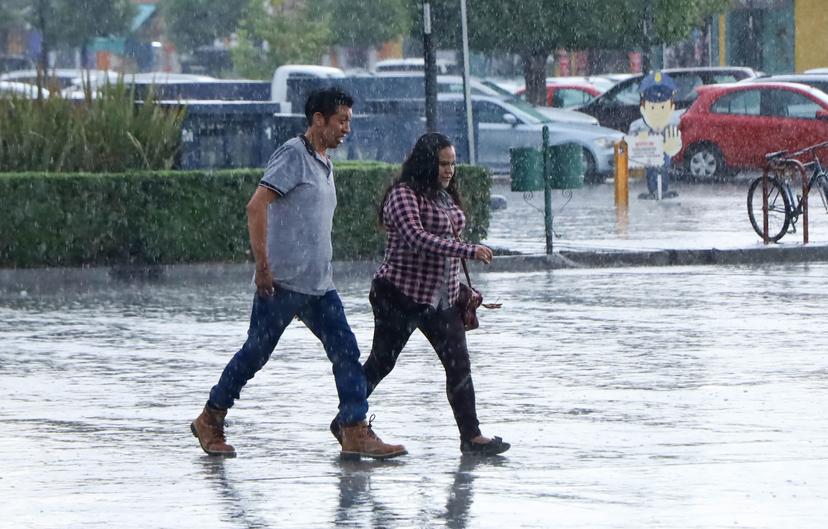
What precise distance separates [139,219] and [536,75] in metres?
21.9

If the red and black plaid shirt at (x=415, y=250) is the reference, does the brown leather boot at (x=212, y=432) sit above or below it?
below

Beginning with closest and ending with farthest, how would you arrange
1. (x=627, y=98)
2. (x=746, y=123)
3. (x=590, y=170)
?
(x=746, y=123) < (x=590, y=170) < (x=627, y=98)

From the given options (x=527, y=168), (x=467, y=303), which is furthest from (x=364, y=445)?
(x=527, y=168)

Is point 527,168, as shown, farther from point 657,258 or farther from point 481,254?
point 481,254

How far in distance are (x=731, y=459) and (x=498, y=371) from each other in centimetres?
303

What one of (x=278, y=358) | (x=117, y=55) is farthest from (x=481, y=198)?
(x=117, y=55)

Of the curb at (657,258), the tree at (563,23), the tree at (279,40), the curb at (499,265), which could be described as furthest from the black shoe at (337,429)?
the tree at (279,40)

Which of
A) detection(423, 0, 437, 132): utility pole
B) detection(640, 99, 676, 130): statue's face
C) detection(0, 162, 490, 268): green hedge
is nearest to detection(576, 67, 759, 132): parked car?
detection(640, 99, 676, 130): statue's face

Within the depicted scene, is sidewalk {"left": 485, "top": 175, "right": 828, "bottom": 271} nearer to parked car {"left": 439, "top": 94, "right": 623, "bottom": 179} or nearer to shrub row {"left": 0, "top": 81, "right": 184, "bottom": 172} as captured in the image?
parked car {"left": 439, "top": 94, "right": 623, "bottom": 179}

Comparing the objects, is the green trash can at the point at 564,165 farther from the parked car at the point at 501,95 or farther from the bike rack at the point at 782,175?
the parked car at the point at 501,95

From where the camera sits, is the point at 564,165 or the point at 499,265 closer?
the point at 499,265

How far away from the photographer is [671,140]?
2623 centimetres

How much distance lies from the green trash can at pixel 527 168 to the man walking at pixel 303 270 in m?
10.0

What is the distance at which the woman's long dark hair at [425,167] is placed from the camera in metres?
8.64
